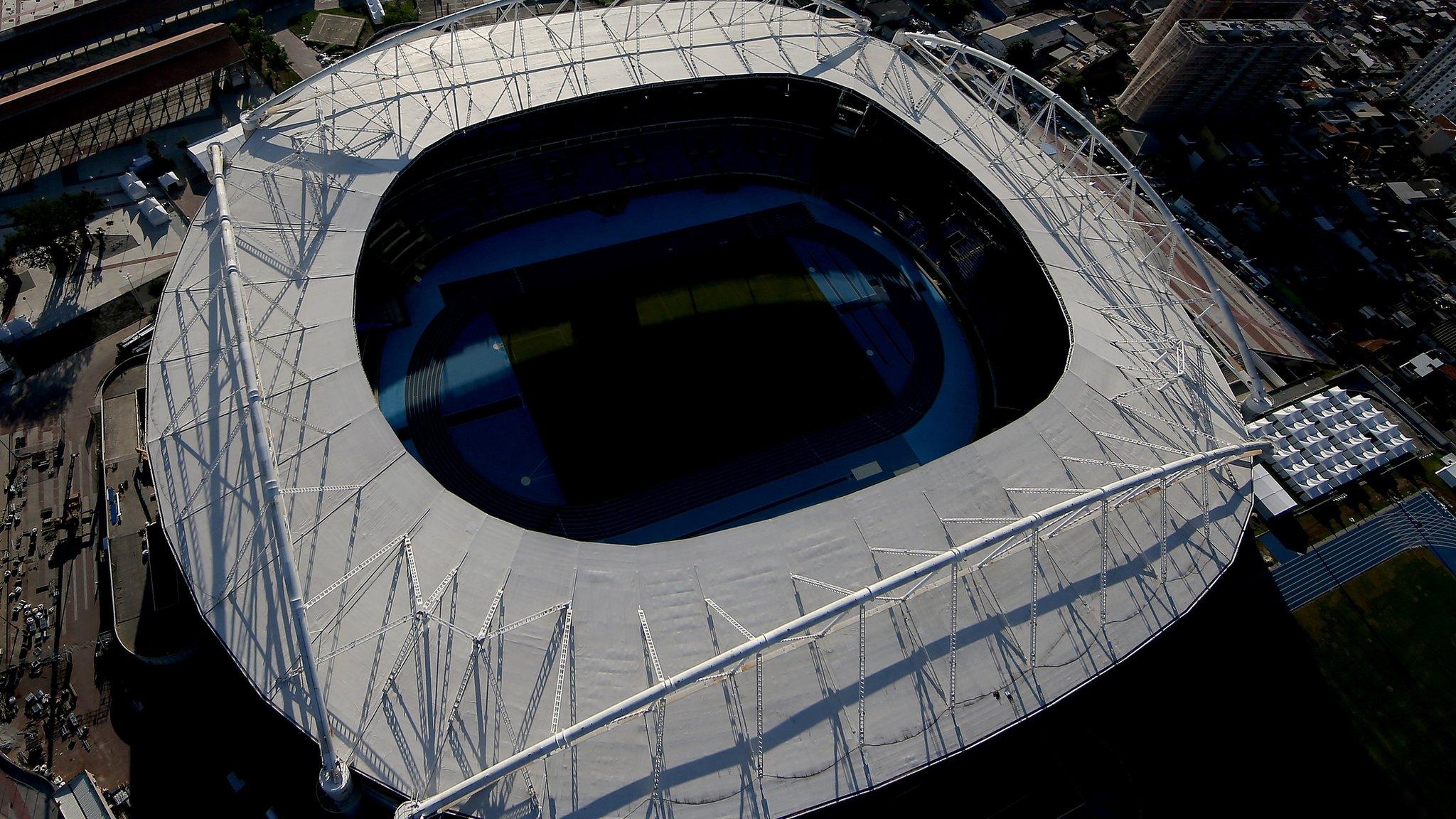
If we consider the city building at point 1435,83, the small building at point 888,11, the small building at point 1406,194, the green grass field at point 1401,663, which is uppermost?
the city building at point 1435,83

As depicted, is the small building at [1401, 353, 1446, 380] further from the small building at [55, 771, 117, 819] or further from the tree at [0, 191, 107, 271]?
the tree at [0, 191, 107, 271]

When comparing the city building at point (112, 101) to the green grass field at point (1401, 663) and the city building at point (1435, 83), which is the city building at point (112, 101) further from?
the city building at point (1435, 83)

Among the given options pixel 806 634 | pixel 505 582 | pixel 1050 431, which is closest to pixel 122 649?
pixel 505 582

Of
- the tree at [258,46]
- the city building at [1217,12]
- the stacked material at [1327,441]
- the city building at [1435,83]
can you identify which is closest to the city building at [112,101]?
the tree at [258,46]

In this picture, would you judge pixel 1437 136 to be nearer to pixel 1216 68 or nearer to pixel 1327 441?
pixel 1216 68

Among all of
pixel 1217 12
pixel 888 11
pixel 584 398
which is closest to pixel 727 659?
pixel 584 398

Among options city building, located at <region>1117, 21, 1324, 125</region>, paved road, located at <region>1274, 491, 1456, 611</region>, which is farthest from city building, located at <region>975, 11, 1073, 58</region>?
paved road, located at <region>1274, 491, 1456, 611</region>
